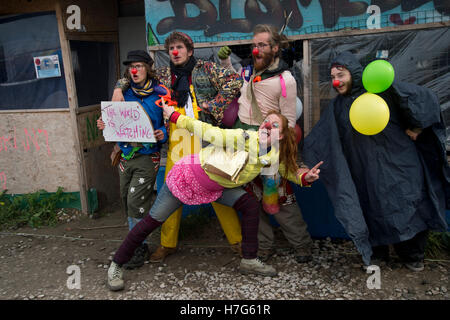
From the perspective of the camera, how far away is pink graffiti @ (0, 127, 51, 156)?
5262 mm

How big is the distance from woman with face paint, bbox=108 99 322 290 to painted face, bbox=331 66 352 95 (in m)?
0.50

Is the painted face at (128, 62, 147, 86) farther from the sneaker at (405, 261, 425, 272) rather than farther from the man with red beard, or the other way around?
the sneaker at (405, 261, 425, 272)

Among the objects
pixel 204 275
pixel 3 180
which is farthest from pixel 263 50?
pixel 3 180

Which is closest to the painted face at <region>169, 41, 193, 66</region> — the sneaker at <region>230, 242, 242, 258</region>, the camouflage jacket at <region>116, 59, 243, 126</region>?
the camouflage jacket at <region>116, 59, 243, 126</region>

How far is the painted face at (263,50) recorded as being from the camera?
11.3 feet

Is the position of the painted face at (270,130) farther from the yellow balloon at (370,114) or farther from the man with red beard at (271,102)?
the yellow balloon at (370,114)

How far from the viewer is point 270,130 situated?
10.5ft

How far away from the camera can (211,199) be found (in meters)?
3.31

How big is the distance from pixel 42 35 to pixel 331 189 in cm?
383

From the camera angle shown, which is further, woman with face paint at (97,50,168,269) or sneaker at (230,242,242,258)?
sneaker at (230,242,242,258)

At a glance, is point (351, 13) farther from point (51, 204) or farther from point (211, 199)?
point (51, 204)

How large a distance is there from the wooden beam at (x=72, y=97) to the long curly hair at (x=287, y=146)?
2.73 m

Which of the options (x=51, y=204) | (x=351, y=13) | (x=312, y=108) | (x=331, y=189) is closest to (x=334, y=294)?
(x=331, y=189)

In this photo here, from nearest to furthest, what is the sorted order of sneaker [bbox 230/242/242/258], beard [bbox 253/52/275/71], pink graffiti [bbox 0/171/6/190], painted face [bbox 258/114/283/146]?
painted face [bbox 258/114/283/146] → beard [bbox 253/52/275/71] → sneaker [bbox 230/242/242/258] → pink graffiti [bbox 0/171/6/190]
